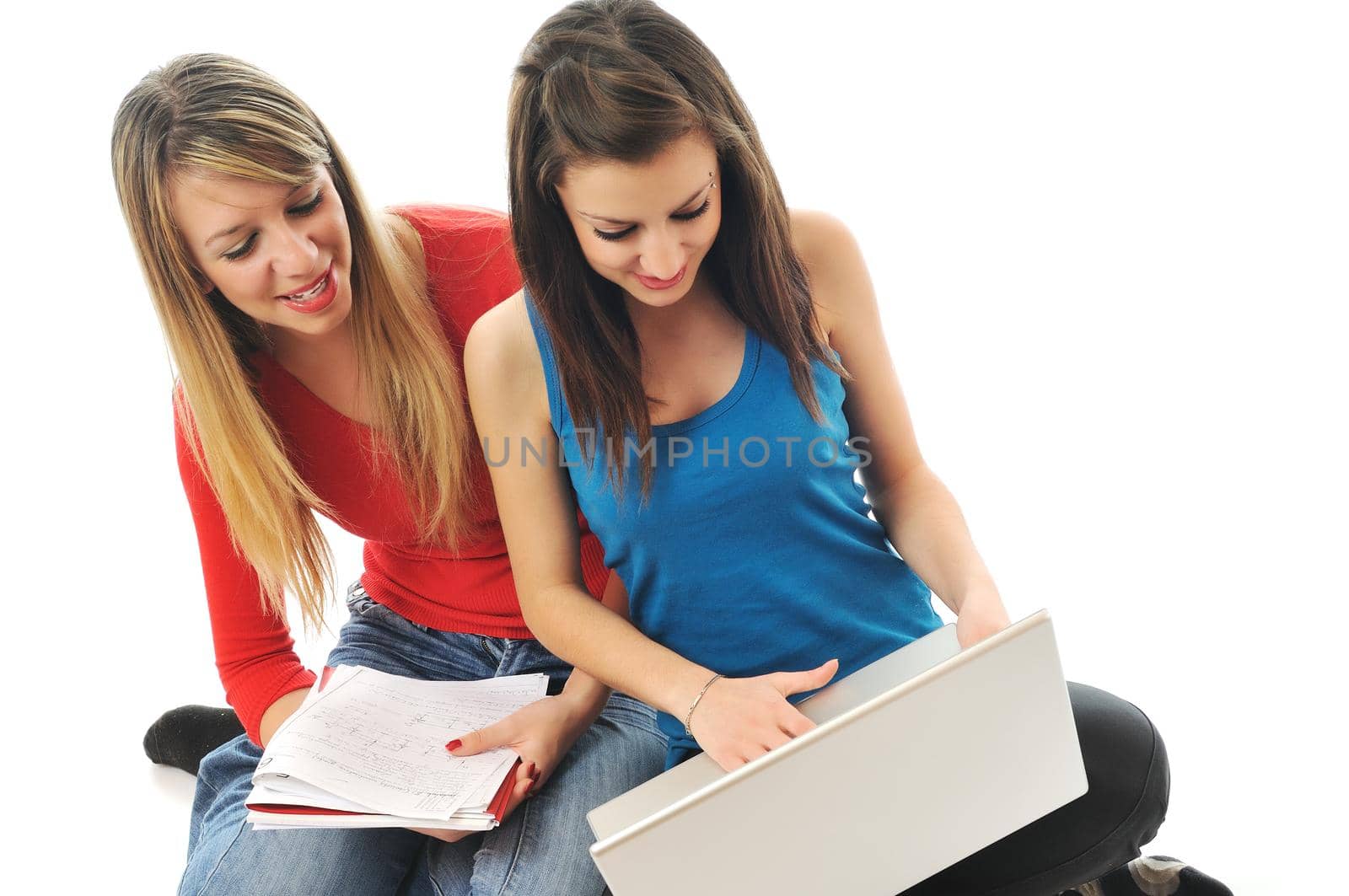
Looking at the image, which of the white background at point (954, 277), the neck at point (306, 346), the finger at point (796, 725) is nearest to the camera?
the finger at point (796, 725)

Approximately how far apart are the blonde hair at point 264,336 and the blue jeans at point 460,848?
0.30 metres

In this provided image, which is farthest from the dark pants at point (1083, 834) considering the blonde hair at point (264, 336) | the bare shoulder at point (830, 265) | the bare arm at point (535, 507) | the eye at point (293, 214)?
the eye at point (293, 214)

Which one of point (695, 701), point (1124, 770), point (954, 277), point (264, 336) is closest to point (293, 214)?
point (264, 336)

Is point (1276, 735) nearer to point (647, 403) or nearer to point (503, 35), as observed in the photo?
point (647, 403)

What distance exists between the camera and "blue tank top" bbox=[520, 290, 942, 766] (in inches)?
48.9

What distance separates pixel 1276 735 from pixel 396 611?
119cm

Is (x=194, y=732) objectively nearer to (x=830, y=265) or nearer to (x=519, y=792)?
(x=519, y=792)

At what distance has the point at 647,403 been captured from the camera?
4.13 ft

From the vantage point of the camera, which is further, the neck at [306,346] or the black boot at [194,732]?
the black boot at [194,732]

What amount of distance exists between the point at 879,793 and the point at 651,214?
1.67 feet

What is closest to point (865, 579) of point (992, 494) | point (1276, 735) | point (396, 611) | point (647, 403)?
point (647, 403)

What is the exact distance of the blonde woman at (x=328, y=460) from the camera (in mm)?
1299

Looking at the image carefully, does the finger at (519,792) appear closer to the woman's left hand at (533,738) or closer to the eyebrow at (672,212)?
the woman's left hand at (533,738)

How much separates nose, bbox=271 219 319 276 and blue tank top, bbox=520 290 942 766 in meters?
0.25
